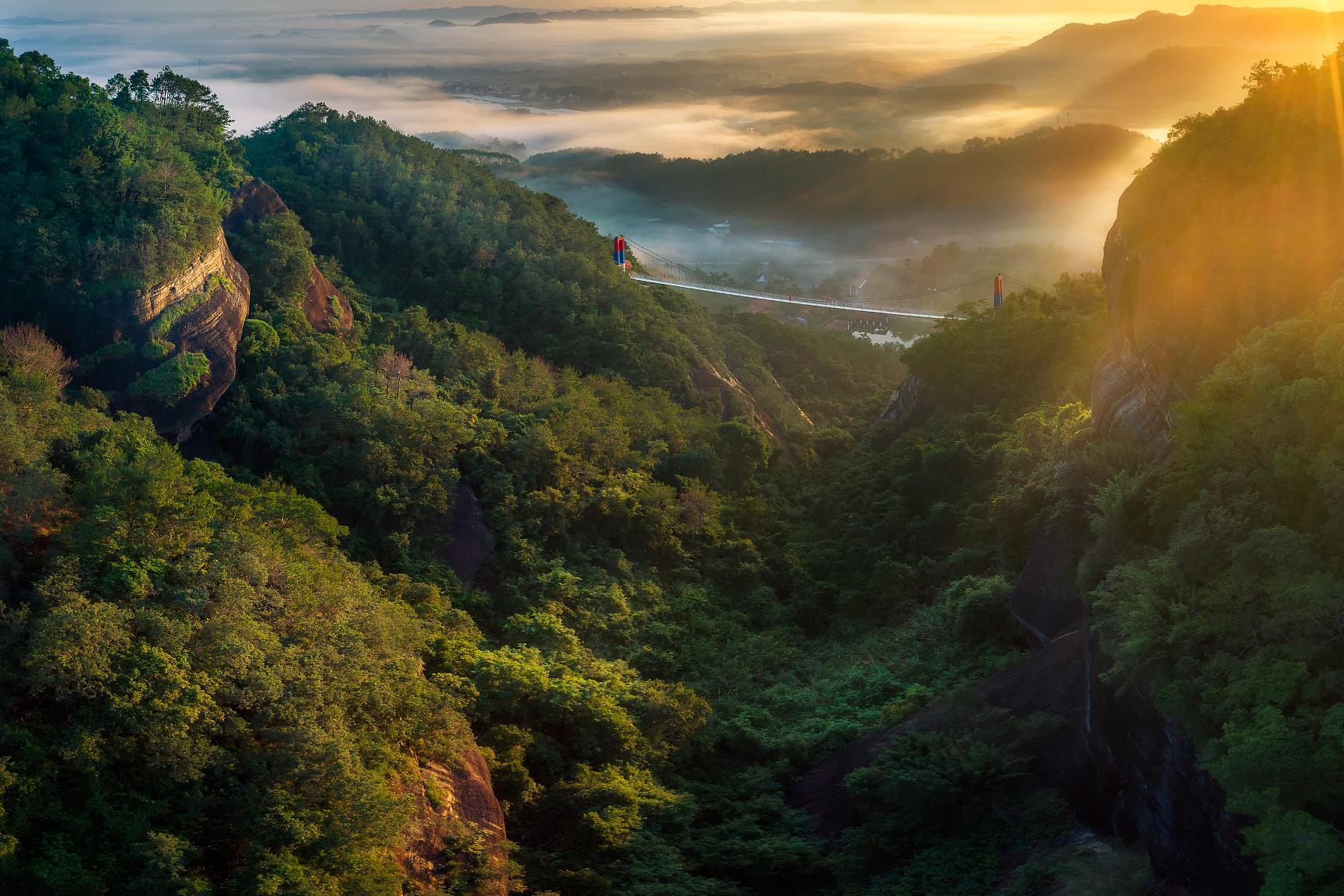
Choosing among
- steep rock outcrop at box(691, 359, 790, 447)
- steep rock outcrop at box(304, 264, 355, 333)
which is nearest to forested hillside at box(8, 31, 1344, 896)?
steep rock outcrop at box(304, 264, 355, 333)

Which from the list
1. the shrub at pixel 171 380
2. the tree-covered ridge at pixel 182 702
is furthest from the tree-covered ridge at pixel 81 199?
the tree-covered ridge at pixel 182 702

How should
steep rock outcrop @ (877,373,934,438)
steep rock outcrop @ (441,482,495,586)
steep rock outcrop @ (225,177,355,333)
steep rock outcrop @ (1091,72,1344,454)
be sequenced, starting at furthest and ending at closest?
steep rock outcrop @ (877,373,934,438) < steep rock outcrop @ (225,177,355,333) < steep rock outcrop @ (441,482,495,586) < steep rock outcrop @ (1091,72,1344,454)

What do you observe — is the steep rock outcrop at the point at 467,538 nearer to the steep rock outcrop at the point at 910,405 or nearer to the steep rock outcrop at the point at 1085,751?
the steep rock outcrop at the point at 1085,751

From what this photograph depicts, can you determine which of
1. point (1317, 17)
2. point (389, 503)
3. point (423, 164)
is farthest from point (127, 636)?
point (1317, 17)

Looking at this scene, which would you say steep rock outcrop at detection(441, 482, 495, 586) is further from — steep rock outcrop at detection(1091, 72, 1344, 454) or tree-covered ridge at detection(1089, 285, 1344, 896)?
tree-covered ridge at detection(1089, 285, 1344, 896)

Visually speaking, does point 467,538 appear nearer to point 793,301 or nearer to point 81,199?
point 81,199

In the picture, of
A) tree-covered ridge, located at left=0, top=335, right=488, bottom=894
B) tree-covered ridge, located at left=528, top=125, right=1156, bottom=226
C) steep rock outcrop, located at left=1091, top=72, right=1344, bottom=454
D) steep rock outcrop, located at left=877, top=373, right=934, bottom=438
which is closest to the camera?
tree-covered ridge, located at left=0, top=335, right=488, bottom=894
